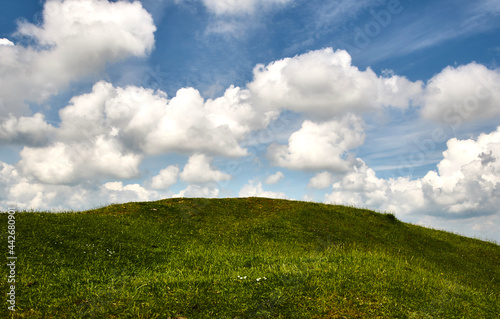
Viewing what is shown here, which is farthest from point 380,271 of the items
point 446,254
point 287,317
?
point 446,254

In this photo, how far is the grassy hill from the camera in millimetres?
10641

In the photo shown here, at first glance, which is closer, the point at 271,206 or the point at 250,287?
the point at 250,287

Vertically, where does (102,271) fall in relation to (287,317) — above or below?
above

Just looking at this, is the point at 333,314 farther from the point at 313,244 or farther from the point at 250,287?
the point at 313,244

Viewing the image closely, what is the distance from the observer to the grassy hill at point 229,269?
34.9 feet

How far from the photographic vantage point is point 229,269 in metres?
15.0

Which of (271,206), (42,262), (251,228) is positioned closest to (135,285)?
(42,262)

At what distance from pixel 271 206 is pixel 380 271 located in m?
18.6

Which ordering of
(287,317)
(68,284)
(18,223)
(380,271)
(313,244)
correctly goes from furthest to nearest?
(313,244)
(18,223)
(380,271)
(68,284)
(287,317)

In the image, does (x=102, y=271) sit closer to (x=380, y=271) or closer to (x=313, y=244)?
(x=380, y=271)

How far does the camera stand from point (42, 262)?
585 inches

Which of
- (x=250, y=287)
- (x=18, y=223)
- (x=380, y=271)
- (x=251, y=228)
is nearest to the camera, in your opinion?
(x=250, y=287)

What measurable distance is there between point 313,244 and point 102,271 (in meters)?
14.0

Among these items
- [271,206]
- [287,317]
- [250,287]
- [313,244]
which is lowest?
[287,317]
